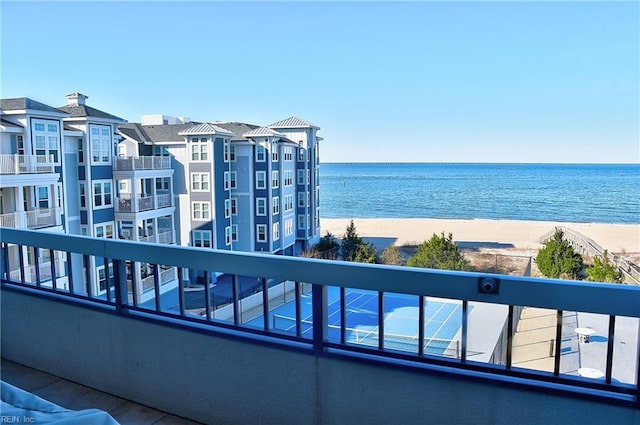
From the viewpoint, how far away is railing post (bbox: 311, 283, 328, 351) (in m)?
1.49

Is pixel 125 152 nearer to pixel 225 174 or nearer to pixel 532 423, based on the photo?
pixel 225 174

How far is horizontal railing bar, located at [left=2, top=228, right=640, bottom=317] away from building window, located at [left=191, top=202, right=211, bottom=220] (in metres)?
14.3

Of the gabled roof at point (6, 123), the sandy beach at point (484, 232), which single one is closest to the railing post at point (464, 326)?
the gabled roof at point (6, 123)

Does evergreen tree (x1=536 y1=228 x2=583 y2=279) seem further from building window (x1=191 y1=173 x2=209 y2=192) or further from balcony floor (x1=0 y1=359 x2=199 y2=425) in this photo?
balcony floor (x1=0 y1=359 x2=199 y2=425)

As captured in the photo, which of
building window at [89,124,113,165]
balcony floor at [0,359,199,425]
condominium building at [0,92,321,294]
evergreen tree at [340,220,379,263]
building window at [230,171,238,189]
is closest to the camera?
balcony floor at [0,359,199,425]

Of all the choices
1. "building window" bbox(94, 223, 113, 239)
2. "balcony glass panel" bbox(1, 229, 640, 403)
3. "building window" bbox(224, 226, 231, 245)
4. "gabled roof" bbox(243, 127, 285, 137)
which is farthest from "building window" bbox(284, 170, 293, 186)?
"balcony glass panel" bbox(1, 229, 640, 403)

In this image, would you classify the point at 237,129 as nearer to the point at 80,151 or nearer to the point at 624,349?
the point at 80,151

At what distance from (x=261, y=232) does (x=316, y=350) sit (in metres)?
16.2

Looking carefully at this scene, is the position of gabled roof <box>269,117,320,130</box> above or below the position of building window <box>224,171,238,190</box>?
above

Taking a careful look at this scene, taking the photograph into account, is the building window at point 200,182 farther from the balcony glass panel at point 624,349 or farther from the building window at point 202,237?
the balcony glass panel at point 624,349

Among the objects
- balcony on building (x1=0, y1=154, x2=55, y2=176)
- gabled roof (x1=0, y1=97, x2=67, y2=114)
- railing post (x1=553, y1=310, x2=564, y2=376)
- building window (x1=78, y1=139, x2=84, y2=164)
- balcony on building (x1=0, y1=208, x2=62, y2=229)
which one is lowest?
balcony on building (x1=0, y1=208, x2=62, y2=229)

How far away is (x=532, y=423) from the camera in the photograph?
1.23 m

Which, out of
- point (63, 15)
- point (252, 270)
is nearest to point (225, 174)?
point (63, 15)

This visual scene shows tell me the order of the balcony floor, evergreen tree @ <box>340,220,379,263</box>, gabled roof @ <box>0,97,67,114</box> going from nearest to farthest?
1. the balcony floor
2. gabled roof @ <box>0,97,67,114</box>
3. evergreen tree @ <box>340,220,379,263</box>
